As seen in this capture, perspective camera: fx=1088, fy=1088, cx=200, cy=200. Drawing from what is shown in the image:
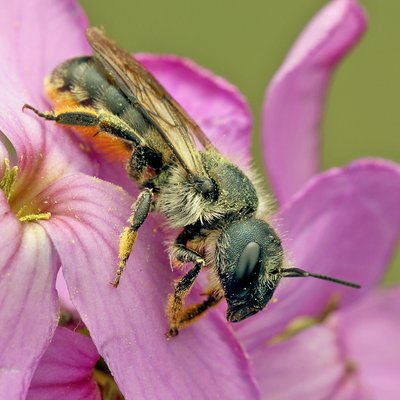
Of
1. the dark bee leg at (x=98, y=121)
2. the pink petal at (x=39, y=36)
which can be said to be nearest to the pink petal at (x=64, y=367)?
the dark bee leg at (x=98, y=121)

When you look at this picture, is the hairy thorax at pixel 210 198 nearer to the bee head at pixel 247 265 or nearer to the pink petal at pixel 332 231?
the bee head at pixel 247 265

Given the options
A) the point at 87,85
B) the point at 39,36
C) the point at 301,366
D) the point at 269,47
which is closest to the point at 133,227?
the point at 87,85

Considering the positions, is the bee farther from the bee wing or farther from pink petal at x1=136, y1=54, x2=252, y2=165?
pink petal at x1=136, y1=54, x2=252, y2=165

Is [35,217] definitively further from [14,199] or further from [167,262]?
[167,262]

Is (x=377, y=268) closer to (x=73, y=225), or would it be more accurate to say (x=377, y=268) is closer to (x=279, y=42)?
(x=73, y=225)

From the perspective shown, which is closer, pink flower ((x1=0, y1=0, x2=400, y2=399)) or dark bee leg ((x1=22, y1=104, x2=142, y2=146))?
pink flower ((x1=0, y1=0, x2=400, y2=399))

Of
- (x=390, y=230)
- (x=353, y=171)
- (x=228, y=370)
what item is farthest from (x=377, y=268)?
(x=228, y=370)

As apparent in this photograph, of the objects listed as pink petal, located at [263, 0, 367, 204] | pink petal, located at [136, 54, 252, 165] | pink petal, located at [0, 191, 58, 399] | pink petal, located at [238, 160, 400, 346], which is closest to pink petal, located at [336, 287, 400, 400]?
pink petal, located at [238, 160, 400, 346]
